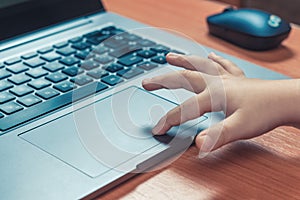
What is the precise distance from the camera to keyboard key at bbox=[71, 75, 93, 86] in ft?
2.07

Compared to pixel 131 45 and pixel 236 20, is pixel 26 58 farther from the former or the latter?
pixel 236 20

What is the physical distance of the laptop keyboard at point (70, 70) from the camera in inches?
23.1

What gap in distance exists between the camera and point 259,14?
79 cm

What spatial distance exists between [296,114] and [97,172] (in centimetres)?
21

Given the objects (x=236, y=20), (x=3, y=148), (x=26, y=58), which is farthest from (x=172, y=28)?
(x=3, y=148)

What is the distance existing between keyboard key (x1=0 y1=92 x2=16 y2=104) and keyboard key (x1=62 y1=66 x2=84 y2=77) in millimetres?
81

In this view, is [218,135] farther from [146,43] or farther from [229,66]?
[146,43]

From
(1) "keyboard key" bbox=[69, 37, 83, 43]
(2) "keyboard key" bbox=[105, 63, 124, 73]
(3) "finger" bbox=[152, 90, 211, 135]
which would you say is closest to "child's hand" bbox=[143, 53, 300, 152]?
(3) "finger" bbox=[152, 90, 211, 135]

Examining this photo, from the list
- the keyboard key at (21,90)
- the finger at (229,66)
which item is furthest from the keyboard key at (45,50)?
the finger at (229,66)

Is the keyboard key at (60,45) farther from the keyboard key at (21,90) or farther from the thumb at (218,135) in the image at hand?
the thumb at (218,135)

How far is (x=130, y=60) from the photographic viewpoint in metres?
0.69

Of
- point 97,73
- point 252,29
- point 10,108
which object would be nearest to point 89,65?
point 97,73

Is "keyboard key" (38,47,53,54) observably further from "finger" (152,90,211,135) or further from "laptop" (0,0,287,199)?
"finger" (152,90,211,135)

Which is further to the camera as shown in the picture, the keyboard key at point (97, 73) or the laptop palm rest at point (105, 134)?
the keyboard key at point (97, 73)
